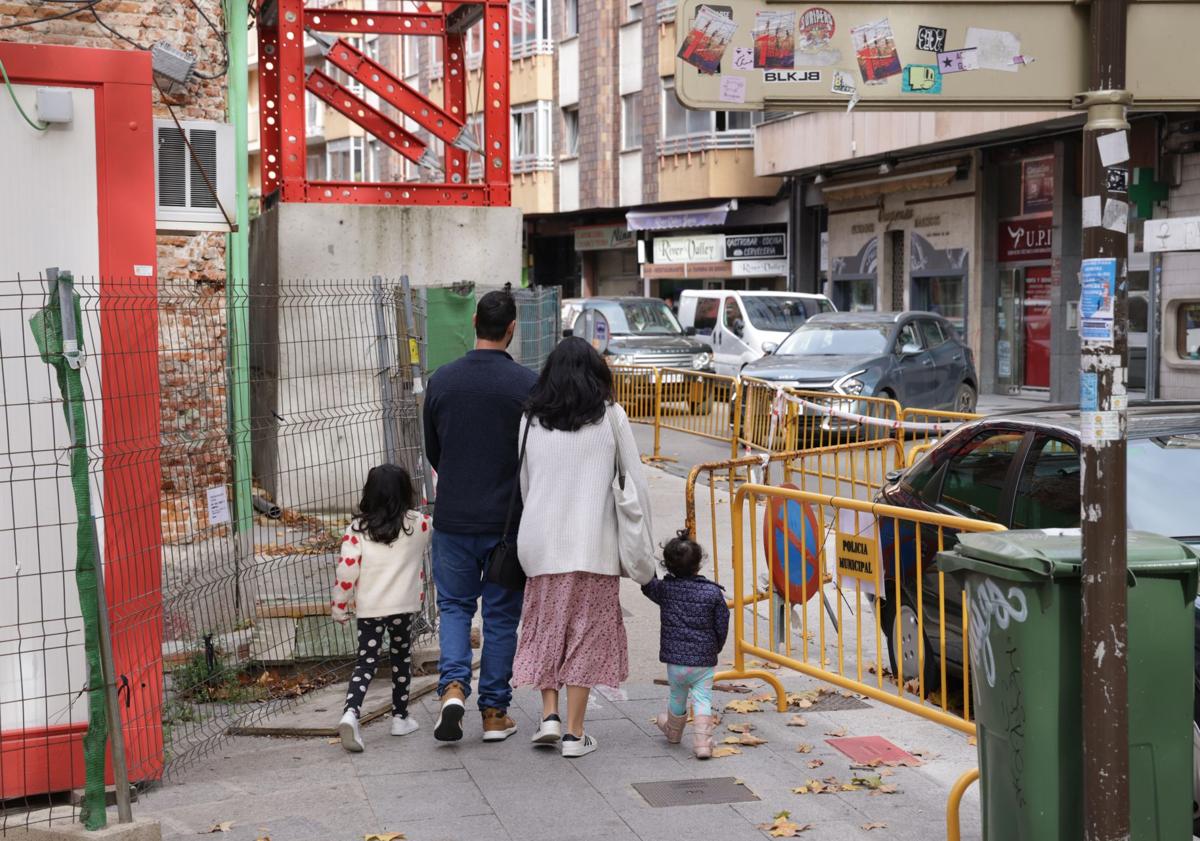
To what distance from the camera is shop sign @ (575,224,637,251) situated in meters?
41.9

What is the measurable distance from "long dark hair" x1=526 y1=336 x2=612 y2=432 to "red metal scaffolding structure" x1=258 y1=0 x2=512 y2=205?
6.72 meters

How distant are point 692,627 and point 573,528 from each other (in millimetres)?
631

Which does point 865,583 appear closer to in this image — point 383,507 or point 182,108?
point 383,507

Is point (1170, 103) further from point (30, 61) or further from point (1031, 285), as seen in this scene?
point (1031, 285)

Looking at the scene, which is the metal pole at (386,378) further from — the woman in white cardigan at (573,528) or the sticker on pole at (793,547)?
the sticker on pole at (793,547)

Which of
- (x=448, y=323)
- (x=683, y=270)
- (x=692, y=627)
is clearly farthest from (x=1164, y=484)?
(x=683, y=270)

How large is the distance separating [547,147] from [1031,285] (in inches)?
742

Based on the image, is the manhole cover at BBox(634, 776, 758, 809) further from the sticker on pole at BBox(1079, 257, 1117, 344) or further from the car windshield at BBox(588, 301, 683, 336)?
the car windshield at BBox(588, 301, 683, 336)

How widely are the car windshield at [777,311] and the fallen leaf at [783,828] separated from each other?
19495mm

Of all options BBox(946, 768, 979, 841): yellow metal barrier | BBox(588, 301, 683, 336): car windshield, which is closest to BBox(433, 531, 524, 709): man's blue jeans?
BBox(946, 768, 979, 841): yellow metal barrier

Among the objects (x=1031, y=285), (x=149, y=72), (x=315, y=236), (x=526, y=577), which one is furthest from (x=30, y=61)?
(x=1031, y=285)

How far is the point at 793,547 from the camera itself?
6.85 meters

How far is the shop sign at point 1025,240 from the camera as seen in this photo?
87.5 feet

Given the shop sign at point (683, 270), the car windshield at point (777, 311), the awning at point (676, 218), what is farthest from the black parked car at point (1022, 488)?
the shop sign at point (683, 270)
